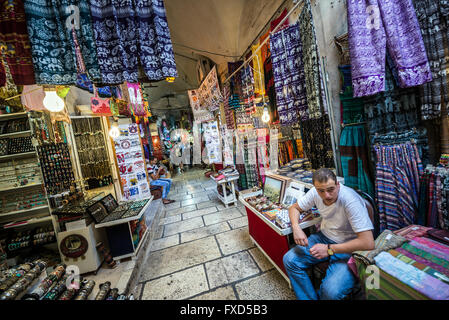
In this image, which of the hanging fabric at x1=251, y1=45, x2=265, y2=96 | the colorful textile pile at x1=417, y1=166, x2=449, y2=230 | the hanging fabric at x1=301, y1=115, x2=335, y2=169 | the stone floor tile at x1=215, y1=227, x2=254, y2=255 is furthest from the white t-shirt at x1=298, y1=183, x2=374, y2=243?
the hanging fabric at x1=251, y1=45, x2=265, y2=96

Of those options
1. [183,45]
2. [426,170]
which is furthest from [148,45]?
[183,45]

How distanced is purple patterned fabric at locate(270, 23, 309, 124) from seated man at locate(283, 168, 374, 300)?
4.71 ft

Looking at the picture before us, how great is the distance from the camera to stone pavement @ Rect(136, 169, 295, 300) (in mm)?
2391

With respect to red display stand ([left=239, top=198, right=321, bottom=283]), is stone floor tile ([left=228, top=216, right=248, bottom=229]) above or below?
below

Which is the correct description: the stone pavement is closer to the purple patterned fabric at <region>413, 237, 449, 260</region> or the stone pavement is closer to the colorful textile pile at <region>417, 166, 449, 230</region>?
the purple patterned fabric at <region>413, 237, 449, 260</region>

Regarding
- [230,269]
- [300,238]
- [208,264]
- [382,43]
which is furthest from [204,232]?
[382,43]

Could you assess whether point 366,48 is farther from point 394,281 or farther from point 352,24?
point 394,281

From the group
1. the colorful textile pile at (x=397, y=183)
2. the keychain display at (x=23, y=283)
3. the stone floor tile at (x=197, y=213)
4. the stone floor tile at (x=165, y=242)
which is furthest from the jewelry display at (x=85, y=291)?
the colorful textile pile at (x=397, y=183)

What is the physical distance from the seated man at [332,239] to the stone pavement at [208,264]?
1.92 ft

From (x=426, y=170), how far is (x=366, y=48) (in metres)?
1.49

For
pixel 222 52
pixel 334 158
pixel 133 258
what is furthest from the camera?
pixel 222 52

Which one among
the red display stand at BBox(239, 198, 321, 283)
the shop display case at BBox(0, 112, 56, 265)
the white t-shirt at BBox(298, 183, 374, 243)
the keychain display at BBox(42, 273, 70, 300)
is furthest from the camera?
the shop display case at BBox(0, 112, 56, 265)

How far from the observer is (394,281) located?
1.22 metres
